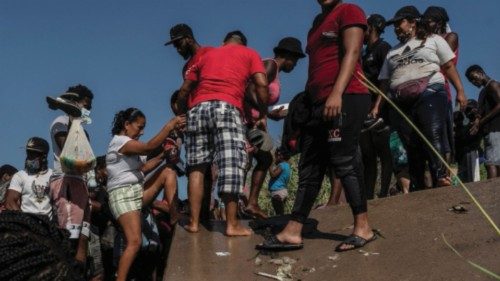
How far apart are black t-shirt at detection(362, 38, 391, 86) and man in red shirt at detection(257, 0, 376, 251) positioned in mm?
2263

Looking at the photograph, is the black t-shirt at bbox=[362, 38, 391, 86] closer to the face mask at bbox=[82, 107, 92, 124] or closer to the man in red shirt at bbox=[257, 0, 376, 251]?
the man in red shirt at bbox=[257, 0, 376, 251]

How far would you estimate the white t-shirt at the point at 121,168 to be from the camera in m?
6.51

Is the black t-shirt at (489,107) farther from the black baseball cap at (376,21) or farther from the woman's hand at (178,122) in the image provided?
the woman's hand at (178,122)

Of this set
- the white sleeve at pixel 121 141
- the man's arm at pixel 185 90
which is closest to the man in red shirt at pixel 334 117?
the man's arm at pixel 185 90

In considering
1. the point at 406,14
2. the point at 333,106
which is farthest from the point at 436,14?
the point at 333,106

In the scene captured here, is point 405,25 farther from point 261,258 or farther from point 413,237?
point 261,258

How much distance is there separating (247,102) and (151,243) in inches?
60.8

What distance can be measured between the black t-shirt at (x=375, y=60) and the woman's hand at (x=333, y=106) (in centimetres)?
273

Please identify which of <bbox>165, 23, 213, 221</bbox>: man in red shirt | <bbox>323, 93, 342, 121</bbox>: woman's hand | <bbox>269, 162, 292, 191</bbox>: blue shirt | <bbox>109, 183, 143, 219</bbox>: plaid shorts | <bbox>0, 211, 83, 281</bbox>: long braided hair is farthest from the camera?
<bbox>269, 162, 292, 191</bbox>: blue shirt

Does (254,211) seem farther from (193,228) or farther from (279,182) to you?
(279,182)

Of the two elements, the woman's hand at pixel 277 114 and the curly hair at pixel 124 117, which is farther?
the woman's hand at pixel 277 114

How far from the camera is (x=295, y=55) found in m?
7.55

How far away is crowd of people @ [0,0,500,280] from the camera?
5.47 m

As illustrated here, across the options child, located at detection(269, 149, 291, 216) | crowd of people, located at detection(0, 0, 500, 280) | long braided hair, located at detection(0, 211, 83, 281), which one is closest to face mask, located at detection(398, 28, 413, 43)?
crowd of people, located at detection(0, 0, 500, 280)
